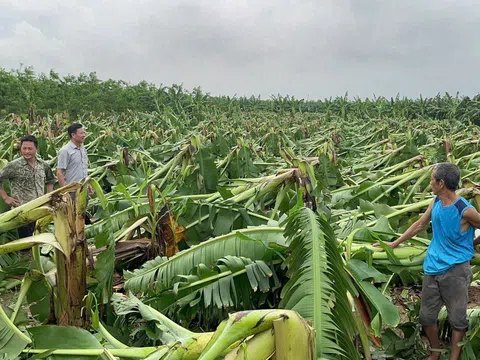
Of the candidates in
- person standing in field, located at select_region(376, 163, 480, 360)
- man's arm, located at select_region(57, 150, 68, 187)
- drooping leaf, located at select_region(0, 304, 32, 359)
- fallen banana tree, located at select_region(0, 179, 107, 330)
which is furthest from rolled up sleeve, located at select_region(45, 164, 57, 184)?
person standing in field, located at select_region(376, 163, 480, 360)

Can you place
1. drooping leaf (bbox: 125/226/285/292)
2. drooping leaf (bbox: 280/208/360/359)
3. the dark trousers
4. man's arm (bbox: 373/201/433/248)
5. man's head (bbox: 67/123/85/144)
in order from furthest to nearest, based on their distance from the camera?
man's head (bbox: 67/123/85/144) < the dark trousers < man's arm (bbox: 373/201/433/248) < drooping leaf (bbox: 125/226/285/292) < drooping leaf (bbox: 280/208/360/359)

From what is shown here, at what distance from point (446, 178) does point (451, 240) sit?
1.40 ft

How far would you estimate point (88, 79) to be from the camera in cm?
3047

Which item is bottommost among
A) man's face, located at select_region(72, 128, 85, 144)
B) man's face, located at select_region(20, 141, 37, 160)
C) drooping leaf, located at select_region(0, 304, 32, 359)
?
drooping leaf, located at select_region(0, 304, 32, 359)

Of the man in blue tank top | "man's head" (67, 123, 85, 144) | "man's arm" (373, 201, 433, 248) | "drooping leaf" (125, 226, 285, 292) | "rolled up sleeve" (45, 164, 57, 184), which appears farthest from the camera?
"man's head" (67, 123, 85, 144)

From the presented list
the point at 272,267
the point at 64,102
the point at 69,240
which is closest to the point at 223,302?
the point at 272,267

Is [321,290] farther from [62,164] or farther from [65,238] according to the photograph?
[62,164]

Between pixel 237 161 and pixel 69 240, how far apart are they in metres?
4.84

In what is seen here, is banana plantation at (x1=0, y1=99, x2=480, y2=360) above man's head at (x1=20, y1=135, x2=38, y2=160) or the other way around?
the other way around

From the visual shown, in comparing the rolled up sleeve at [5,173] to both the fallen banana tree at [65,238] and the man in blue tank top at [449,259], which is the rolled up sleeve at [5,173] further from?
the man in blue tank top at [449,259]

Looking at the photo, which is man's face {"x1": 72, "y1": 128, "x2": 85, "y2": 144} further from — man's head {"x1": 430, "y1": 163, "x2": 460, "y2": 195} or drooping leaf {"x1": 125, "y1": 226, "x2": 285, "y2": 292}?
man's head {"x1": 430, "y1": 163, "x2": 460, "y2": 195}

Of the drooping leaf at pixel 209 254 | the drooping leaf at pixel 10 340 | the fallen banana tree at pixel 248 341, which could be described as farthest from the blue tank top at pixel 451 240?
the drooping leaf at pixel 10 340

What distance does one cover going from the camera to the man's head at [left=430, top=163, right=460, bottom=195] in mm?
3248

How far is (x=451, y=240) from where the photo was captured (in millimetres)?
3289
